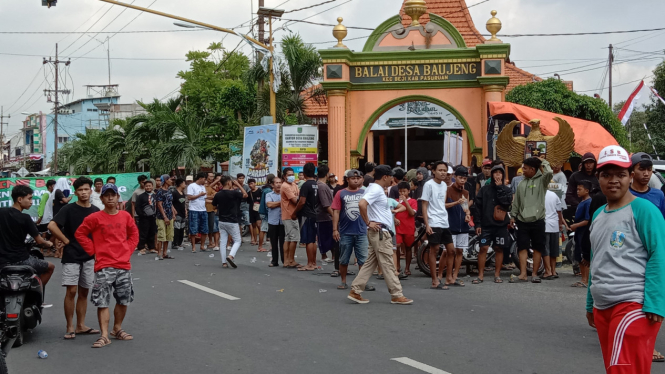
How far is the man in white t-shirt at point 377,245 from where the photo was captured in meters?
9.32

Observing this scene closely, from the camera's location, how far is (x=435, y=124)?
22578 mm

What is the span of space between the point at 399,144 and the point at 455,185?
18440mm

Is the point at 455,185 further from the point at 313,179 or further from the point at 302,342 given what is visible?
the point at 302,342

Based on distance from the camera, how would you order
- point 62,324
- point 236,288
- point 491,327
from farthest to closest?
point 236,288
point 62,324
point 491,327

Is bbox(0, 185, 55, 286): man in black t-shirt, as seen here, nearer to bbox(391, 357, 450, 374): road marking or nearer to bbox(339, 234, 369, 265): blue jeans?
bbox(391, 357, 450, 374): road marking

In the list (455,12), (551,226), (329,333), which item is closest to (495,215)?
(551,226)

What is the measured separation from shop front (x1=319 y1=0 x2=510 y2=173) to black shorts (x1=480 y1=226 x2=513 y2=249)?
1043cm

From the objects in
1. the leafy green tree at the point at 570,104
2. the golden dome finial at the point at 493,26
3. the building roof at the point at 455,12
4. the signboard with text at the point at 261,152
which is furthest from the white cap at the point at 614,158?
the building roof at the point at 455,12

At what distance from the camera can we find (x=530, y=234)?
1109cm

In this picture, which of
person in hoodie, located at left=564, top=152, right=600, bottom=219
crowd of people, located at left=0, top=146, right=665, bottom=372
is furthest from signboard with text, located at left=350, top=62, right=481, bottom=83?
person in hoodie, located at left=564, top=152, right=600, bottom=219

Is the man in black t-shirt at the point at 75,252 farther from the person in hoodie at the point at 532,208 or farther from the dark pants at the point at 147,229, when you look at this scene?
the dark pants at the point at 147,229

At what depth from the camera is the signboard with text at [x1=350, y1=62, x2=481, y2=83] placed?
2202 cm

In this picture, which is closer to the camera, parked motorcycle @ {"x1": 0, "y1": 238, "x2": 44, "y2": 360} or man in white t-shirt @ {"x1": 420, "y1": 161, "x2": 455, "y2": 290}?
parked motorcycle @ {"x1": 0, "y1": 238, "x2": 44, "y2": 360}

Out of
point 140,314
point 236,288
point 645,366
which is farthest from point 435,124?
point 645,366
